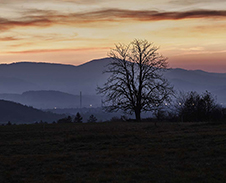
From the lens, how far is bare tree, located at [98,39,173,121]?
42.2m

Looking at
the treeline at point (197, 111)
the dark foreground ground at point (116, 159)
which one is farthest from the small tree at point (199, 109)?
the dark foreground ground at point (116, 159)

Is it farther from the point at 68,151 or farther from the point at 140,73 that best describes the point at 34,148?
the point at 140,73

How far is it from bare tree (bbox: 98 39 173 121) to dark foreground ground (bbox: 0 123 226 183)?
759 inches

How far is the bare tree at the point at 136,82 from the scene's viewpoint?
138ft

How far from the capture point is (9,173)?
45.4 feet

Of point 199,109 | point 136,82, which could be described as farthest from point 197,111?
point 136,82

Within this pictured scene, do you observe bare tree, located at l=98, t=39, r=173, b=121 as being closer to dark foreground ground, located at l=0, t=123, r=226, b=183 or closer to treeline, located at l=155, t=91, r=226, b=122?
treeline, located at l=155, t=91, r=226, b=122

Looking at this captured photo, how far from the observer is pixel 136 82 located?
1724 inches

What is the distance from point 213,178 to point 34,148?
11339 mm

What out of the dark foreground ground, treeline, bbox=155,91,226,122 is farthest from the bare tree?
the dark foreground ground

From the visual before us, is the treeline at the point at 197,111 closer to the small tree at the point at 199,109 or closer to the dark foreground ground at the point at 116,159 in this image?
the small tree at the point at 199,109

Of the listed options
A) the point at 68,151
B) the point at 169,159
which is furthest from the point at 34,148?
the point at 169,159

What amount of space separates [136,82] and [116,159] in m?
28.3

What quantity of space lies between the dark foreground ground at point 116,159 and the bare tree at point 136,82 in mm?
19266
